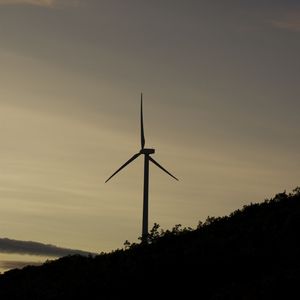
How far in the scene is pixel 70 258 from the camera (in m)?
64.9

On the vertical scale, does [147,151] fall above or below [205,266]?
above

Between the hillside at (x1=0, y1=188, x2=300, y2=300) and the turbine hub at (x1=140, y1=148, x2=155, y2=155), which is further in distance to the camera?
the turbine hub at (x1=140, y1=148, x2=155, y2=155)

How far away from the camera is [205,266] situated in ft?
136

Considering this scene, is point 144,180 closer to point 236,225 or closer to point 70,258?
point 70,258

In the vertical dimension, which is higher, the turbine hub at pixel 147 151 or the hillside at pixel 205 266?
the turbine hub at pixel 147 151

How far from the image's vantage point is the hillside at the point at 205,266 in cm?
3644

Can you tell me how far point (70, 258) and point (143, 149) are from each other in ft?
42.2

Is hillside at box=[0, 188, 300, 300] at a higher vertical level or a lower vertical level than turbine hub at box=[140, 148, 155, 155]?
lower

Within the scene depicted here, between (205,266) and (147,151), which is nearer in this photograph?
(205,266)

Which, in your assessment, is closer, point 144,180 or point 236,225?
point 236,225

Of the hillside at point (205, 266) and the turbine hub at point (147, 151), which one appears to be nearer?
the hillside at point (205, 266)

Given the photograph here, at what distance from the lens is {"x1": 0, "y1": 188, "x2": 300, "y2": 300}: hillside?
36438 millimetres

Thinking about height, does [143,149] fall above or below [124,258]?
above

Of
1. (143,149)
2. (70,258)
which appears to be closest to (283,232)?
(70,258)
